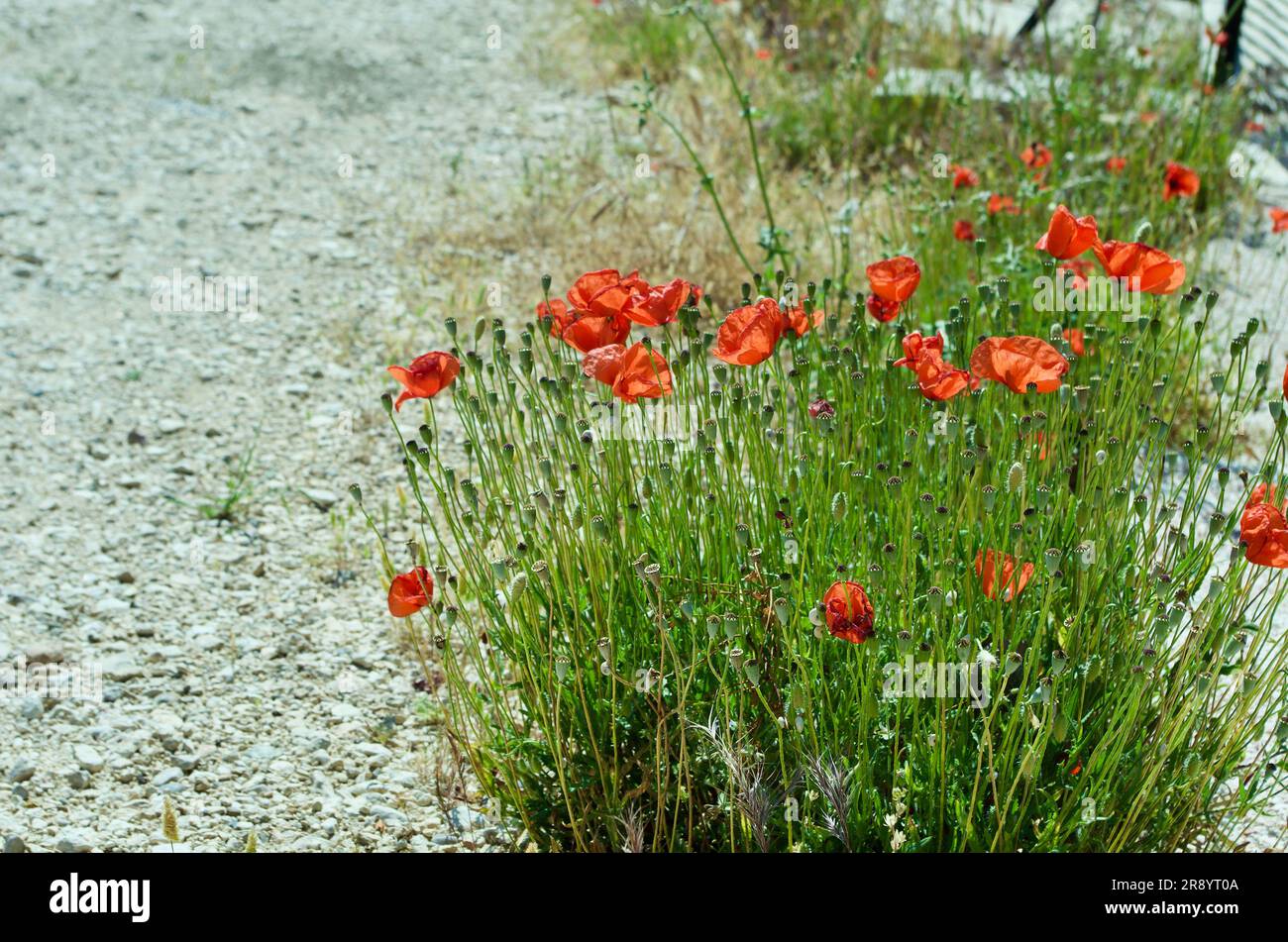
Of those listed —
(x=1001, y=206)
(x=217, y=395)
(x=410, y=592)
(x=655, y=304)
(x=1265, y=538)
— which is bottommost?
(x=217, y=395)

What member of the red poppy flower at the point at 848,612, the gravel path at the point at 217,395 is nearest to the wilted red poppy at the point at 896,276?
the red poppy flower at the point at 848,612

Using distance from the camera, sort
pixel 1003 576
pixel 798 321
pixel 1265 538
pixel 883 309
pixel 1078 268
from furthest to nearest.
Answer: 1. pixel 1078 268
2. pixel 883 309
3. pixel 798 321
4. pixel 1003 576
5. pixel 1265 538

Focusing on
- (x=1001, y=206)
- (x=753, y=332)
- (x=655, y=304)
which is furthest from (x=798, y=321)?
(x=1001, y=206)

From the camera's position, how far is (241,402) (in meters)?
4.54

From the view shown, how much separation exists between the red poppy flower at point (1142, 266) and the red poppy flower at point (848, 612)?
2.80 ft

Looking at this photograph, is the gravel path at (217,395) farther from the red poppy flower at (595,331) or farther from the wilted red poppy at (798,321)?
the wilted red poppy at (798,321)

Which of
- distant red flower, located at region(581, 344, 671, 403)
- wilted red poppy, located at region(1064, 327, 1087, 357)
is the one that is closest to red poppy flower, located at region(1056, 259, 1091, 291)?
wilted red poppy, located at region(1064, 327, 1087, 357)

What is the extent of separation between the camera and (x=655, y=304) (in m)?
2.37

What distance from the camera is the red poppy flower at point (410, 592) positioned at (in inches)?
93.2

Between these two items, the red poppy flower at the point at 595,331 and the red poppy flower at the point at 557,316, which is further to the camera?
the red poppy flower at the point at 557,316

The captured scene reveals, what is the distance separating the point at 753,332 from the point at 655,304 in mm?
188

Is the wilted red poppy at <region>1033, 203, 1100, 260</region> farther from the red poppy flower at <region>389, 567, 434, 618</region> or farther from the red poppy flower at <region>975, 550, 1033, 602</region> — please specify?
the red poppy flower at <region>389, 567, 434, 618</region>

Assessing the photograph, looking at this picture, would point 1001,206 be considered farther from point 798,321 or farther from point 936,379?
point 936,379
